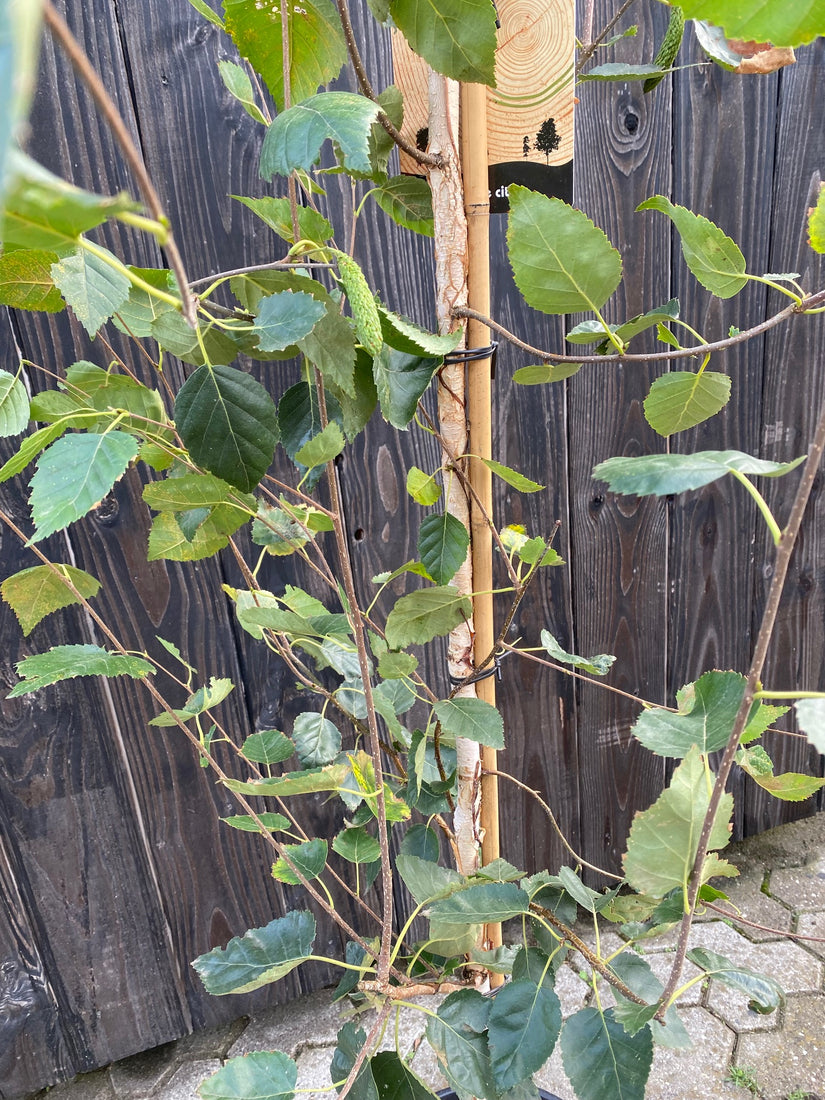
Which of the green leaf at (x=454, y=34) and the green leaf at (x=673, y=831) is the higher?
the green leaf at (x=454, y=34)

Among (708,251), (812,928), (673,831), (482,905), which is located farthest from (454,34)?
(812,928)

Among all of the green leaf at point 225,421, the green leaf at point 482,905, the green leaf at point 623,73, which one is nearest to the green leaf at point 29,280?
the green leaf at point 225,421

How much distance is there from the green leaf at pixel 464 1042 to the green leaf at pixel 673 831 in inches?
10.7

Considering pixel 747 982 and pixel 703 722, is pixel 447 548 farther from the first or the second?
pixel 747 982

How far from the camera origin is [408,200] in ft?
2.04

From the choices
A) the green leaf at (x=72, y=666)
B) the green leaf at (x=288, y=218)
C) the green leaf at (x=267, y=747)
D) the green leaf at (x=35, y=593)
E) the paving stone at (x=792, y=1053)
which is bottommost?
the paving stone at (x=792, y=1053)

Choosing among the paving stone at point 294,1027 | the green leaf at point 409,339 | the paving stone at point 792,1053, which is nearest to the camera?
the green leaf at point 409,339

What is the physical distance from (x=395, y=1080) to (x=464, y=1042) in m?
0.08

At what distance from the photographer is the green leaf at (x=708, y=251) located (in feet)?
1.62

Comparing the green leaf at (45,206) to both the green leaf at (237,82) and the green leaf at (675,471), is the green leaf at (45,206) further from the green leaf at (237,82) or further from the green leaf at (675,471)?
the green leaf at (237,82)

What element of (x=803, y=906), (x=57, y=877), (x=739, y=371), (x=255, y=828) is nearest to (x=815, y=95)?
(x=739, y=371)

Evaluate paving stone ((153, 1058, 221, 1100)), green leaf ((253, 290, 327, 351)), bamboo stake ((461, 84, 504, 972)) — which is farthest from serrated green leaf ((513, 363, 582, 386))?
paving stone ((153, 1058, 221, 1100))

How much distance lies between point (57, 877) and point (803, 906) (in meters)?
1.52

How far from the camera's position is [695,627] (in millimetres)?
1512
